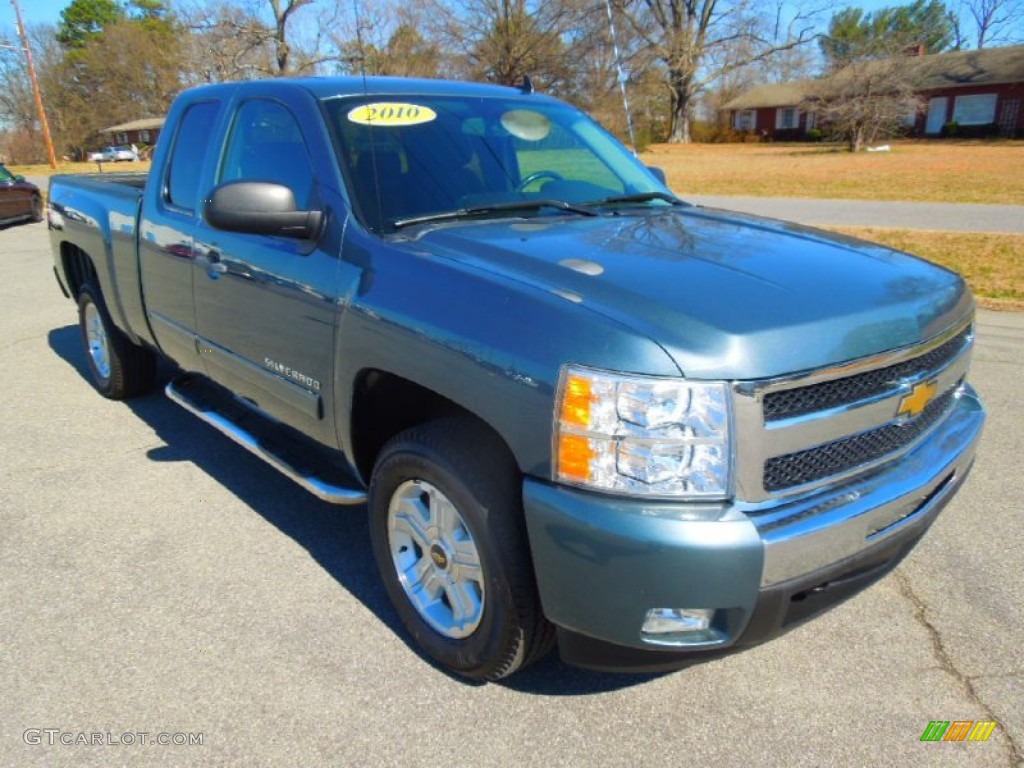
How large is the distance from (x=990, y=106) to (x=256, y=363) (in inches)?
2512

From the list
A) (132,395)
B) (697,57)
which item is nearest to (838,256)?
(132,395)

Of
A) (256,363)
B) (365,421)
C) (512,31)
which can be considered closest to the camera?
(365,421)

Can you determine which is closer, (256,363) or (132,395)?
(256,363)

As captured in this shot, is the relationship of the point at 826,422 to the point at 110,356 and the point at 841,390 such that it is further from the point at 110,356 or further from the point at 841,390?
the point at 110,356

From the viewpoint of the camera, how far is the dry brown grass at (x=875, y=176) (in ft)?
63.6

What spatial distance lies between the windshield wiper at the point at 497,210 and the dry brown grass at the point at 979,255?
6.08 metres

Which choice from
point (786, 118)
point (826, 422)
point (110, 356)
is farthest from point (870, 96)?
point (826, 422)

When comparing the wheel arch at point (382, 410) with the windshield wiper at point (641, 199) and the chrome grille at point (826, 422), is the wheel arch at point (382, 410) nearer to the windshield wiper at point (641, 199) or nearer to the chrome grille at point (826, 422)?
the chrome grille at point (826, 422)

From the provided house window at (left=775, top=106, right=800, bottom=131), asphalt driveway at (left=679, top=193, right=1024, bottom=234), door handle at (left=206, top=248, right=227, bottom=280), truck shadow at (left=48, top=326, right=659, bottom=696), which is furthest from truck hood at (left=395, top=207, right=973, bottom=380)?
house window at (left=775, top=106, right=800, bottom=131)

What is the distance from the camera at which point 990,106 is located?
54.6 meters

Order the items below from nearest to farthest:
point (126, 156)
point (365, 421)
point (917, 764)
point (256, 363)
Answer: point (917, 764), point (365, 421), point (256, 363), point (126, 156)

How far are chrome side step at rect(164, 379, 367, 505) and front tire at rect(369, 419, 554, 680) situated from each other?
20cm

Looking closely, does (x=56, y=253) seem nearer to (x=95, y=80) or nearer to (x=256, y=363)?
(x=256, y=363)

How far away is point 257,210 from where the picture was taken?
2.86 meters
